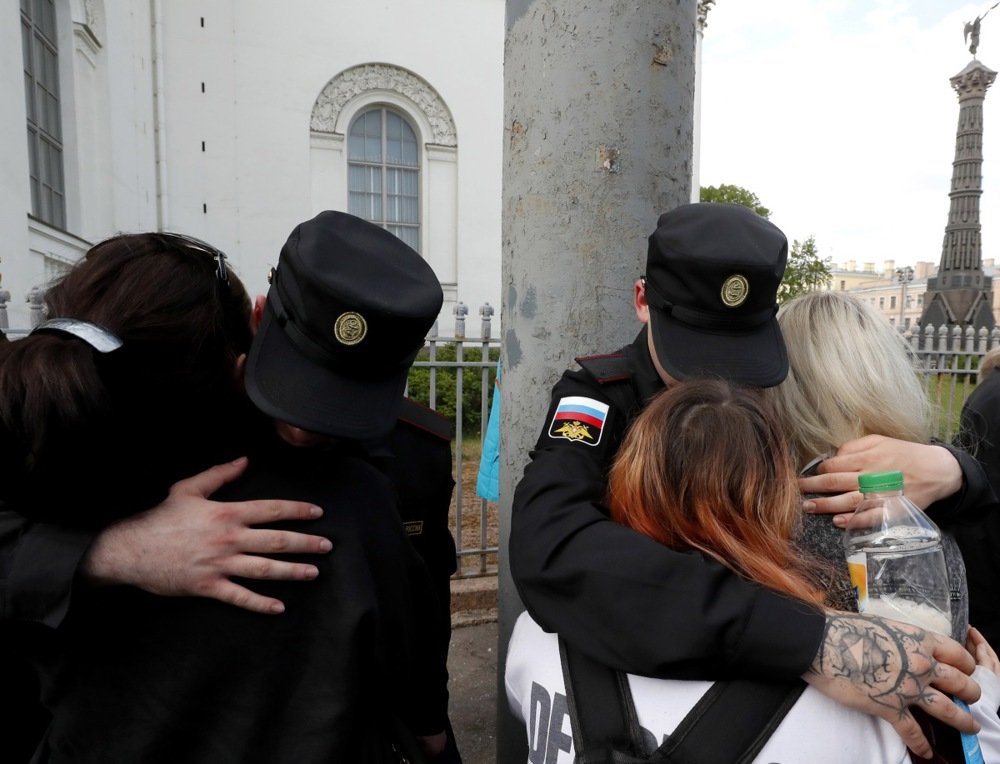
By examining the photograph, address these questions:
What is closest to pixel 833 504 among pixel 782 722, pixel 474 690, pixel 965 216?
pixel 782 722

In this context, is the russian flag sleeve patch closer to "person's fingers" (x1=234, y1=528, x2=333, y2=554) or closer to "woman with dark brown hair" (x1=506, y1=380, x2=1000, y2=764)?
"woman with dark brown hair" (x1=506, y1=380, x2=1000, y2=764)

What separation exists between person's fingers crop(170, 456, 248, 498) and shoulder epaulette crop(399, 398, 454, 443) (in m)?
0.78

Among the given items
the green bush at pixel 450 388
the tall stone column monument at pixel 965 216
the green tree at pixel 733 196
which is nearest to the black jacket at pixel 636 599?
the green bush at pixel 450 388

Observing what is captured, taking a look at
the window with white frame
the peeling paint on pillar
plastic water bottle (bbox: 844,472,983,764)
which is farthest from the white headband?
the window with white frame

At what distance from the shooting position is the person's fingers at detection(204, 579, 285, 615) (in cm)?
97

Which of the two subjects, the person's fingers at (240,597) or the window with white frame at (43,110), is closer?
the person's fingers at (240,597)

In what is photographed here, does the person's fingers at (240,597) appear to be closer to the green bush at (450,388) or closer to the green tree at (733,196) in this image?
the green bush at (450,388)

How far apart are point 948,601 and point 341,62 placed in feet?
43.4

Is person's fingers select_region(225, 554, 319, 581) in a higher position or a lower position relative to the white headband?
lower

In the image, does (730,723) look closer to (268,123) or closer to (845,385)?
(845,385)

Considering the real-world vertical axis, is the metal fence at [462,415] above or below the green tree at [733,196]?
below

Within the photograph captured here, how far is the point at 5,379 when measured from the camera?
2.58 feet

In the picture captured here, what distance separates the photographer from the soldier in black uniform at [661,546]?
2.99ft

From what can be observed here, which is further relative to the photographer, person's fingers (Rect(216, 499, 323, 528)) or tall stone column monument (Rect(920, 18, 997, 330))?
tall stone column monument (Rect(920, 18, 997, 330))
